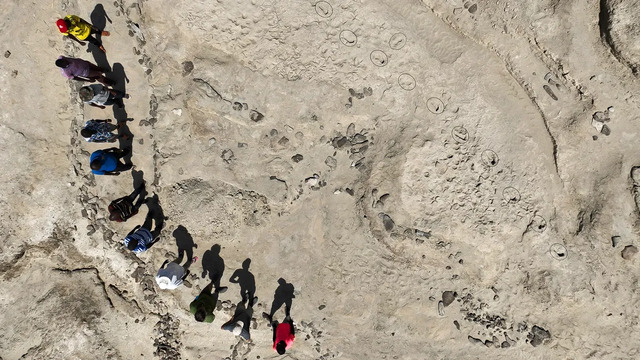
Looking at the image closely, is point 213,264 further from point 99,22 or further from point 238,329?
point 99,22

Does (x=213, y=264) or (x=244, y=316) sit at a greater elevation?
(x=213, y=264)

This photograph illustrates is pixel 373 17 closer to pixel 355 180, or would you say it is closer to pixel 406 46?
pixel 406 46

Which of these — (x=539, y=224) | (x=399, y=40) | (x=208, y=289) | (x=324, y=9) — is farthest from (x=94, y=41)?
(x=539, y=224)

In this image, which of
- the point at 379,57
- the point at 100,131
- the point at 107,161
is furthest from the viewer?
the point at 379,57

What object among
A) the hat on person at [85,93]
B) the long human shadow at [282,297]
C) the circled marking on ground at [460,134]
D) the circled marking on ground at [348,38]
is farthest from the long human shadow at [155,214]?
the circled marking on ground at [460,134]

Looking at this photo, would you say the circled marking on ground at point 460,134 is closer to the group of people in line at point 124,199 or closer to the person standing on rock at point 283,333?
the group of people in line at point 124,199
